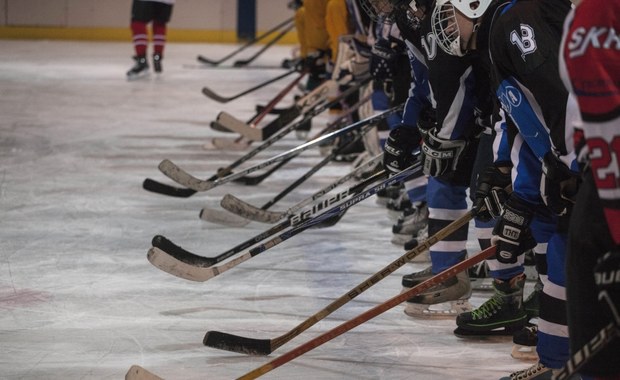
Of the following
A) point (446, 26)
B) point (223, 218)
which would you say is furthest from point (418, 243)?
point (446, 26)

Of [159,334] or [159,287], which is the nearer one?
[159,334]

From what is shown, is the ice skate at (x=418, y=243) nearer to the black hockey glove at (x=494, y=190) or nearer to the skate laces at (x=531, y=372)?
the black hockey glove at (x=494, y=190)

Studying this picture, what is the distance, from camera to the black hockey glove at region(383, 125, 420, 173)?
11.9 feet

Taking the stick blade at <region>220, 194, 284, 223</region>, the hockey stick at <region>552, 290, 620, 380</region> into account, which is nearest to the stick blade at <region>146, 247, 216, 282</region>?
the stick blade at <region>220, 194, 284, 223</region>

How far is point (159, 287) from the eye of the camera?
3740 mm

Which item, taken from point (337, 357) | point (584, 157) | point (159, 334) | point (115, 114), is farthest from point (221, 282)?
point (115, 114)

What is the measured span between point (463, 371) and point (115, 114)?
554cm

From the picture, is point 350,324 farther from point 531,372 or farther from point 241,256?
point 241,256

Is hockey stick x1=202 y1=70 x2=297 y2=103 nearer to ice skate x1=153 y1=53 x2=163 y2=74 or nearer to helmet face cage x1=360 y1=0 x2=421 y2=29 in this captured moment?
ice skate x1=153 y1=53 x2=163 y2=74

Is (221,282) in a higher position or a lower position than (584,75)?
lower

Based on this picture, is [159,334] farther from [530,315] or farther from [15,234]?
[15,234]

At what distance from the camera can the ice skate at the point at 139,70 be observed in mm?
10477

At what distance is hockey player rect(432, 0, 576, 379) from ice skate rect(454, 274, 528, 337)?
1.79 ft

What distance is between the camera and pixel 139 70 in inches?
418
